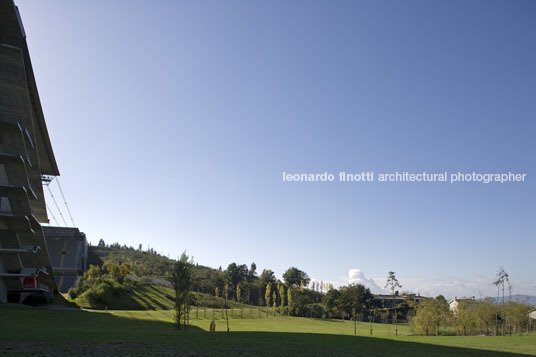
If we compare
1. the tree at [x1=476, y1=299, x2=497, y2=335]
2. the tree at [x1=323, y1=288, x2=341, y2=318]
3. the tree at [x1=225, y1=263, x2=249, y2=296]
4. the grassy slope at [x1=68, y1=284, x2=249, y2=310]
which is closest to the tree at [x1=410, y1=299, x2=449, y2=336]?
the tree at [x1=476, y1=299, x2=497, y2=335]

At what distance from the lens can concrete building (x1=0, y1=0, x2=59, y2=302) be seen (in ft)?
125

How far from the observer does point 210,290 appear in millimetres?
114375

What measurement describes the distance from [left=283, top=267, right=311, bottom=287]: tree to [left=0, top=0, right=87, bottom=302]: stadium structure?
82975 mm

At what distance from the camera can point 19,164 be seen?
45.3 m

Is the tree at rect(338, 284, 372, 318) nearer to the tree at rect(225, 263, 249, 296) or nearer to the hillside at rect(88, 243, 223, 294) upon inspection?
the tree at rect(225, 263, 249, 296)

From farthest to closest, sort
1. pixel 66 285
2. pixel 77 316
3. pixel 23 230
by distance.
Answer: pixel 66 285 < pixel 23 230 < pixel 77 316

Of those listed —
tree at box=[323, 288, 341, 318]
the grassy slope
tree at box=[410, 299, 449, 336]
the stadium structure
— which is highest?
the stadium structure

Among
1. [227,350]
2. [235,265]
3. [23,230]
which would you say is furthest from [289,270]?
[227,350]

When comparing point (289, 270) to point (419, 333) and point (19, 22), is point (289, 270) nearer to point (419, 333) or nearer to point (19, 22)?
point (419, 333)

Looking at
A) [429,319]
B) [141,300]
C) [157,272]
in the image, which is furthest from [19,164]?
[157,272]

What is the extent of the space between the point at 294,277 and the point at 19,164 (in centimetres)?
10246

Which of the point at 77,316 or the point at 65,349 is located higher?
the point at 65,349

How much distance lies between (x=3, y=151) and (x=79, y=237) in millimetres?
66255

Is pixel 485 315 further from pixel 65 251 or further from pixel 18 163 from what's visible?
pixel 65 251
